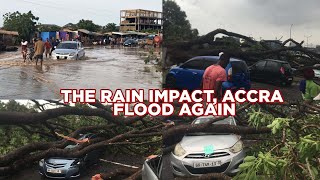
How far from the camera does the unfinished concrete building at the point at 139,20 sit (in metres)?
1.97

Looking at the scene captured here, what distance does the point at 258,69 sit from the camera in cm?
179

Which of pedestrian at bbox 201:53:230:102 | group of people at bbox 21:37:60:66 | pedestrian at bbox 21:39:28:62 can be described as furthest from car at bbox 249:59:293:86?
pedestrian at bbox 21:39:28:62

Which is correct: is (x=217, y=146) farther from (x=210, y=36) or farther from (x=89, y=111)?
(x=89, y=111)

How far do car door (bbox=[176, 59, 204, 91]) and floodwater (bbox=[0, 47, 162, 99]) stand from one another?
0.13 m

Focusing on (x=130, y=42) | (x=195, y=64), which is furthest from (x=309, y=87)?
(x=130, y=42)

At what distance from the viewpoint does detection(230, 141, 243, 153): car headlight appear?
1.67m

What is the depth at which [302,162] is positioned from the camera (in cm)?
164

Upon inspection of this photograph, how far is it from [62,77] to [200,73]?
820 mm

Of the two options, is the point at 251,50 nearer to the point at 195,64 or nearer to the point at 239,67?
the point at 239,67

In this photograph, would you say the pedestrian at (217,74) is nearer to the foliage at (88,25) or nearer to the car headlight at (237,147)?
the car headlight at (237,147)

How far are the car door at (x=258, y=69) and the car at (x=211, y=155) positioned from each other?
0.96 ft

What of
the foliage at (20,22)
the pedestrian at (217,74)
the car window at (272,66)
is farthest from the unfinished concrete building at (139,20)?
the car window at (272,66)

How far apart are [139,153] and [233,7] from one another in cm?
94

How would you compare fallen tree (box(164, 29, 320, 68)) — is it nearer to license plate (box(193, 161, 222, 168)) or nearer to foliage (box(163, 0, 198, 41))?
foliage (box(163, 0, 198, 41))
